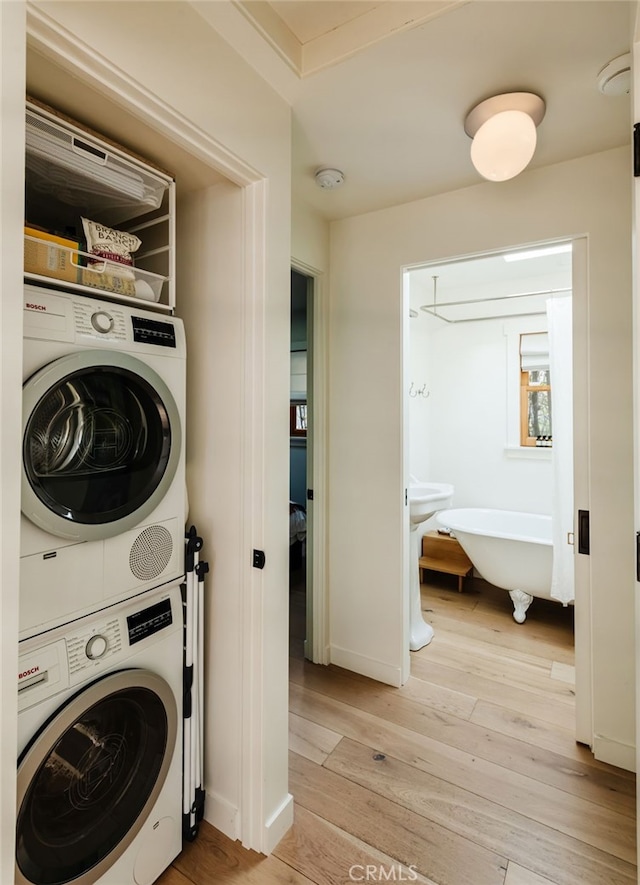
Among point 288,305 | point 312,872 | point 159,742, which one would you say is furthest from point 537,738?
point 288,305

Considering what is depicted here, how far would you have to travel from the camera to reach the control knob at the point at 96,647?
1033 mm

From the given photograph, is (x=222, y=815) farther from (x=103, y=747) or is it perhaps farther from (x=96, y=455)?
(x=96, y=455)

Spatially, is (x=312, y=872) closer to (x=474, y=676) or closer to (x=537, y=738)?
(x=537, y=738)

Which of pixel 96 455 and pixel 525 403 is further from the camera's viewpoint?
pixel 525 403

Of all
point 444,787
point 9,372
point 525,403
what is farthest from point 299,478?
point 9,372

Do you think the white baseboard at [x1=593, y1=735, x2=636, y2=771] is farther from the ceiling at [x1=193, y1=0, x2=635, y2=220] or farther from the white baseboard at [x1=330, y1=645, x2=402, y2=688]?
the ceiling at [x1=193, y1=0, x2=635, y2=220]

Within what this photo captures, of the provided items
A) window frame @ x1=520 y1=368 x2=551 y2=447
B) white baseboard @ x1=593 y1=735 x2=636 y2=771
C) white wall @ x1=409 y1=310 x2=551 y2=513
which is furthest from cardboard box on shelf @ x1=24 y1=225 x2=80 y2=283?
window frame @ x1=520 y1=368 x2=551 y2=447

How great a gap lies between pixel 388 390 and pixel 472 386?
189 cm

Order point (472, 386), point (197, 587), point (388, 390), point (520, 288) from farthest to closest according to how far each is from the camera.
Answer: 1. point (472, 386)
2. point (520, 288)
3. point (388, 390)
4. point (197, 587)

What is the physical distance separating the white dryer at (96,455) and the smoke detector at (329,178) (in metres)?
1.12

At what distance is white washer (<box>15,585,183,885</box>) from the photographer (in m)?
0.93

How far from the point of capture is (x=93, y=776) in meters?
1.08

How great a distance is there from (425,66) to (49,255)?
1261 mm

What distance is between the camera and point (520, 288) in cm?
356
